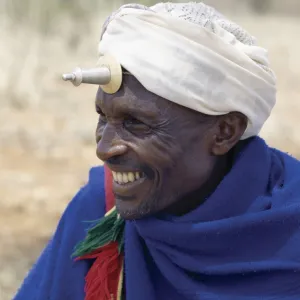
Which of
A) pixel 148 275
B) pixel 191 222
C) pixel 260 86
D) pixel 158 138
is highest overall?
pixel 260 86

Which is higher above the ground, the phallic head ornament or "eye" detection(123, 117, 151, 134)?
the phallic head ornament

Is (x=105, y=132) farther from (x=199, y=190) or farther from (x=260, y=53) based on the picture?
(x=260, y=53)

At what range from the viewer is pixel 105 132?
146 cm

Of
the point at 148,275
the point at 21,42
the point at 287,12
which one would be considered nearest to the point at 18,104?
the point at 21,42

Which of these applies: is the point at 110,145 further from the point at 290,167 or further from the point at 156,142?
the point at 290,167

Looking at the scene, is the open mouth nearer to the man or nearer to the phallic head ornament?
the man

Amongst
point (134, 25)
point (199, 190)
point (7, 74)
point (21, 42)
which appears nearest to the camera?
point (134, 25)

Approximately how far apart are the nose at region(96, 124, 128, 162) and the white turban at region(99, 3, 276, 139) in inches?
5.4

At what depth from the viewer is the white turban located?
139 cm

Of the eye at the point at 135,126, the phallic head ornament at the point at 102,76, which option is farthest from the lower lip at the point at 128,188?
the phallic head ornament at the point at 102,76

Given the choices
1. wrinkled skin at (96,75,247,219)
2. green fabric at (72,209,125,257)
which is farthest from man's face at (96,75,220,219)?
green fabric at (72,209,125,257)

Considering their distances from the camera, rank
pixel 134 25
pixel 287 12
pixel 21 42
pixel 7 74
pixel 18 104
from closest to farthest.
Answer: pixel 134 25 < pixel 18 104 < pixel 7 74 < pixel 21 42 < pixel 287 12

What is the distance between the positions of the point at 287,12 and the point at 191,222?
6502 mm

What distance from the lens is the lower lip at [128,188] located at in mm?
1459
